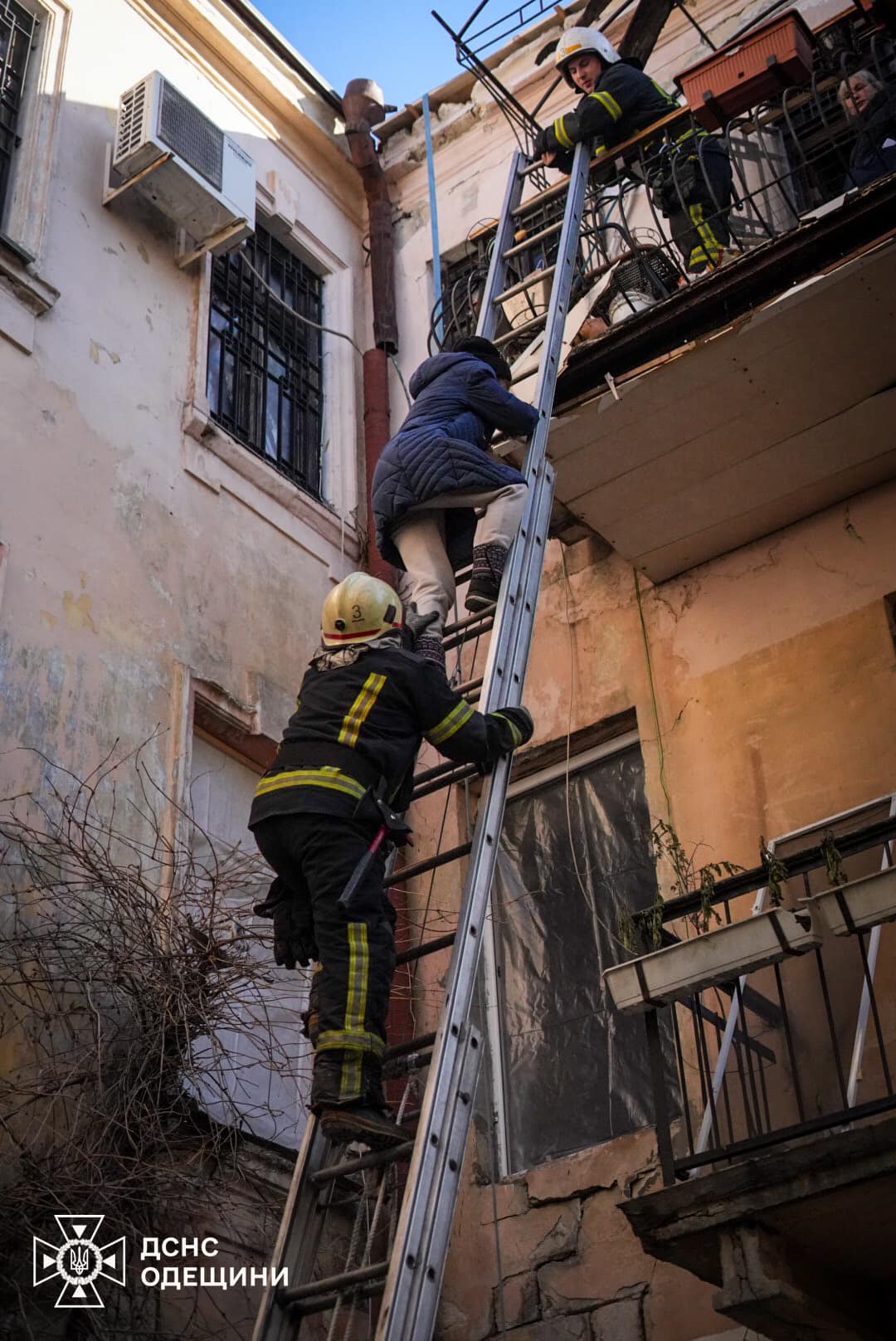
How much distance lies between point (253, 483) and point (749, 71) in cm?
327

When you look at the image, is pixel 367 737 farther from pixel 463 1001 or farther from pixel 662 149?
pixel 662 149

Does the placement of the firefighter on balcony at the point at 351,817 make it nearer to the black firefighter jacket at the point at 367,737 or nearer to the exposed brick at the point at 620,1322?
the black firefighter jacket at the point at 367,737

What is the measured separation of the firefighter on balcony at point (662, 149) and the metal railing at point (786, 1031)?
3094mm

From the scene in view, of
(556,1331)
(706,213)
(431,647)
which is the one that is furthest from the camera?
(706,213)

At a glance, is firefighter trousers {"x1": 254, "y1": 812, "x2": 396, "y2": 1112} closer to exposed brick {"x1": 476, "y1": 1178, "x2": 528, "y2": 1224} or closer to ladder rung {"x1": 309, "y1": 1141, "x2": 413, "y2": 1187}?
ladder rung {"x1": 309, "y1": 1141, "x2": 413, "y2": 1187}

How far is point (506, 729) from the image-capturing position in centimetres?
471

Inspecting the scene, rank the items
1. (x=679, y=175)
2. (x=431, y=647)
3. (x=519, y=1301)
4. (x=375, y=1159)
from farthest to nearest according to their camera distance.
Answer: (x=679, y=175) → (x=519, y=1301) → (x=431, y=647) → (x=375, y=1159)

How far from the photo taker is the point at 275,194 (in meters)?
9.76

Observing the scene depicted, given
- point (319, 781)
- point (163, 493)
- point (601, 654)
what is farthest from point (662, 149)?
point (319, 781)

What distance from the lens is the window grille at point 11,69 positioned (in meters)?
7.98

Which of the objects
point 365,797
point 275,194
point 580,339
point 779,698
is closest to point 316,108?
point 275,194

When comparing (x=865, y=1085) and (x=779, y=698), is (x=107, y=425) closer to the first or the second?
(x=779, y=698)

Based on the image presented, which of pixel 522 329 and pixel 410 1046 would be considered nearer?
pixel 410 1046

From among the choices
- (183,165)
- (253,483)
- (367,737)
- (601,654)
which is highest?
(183,165)
